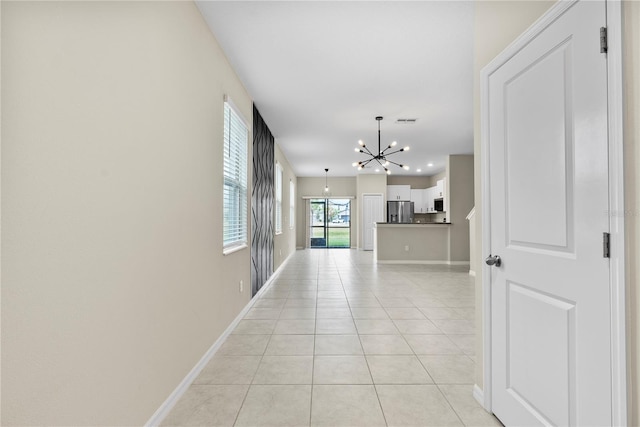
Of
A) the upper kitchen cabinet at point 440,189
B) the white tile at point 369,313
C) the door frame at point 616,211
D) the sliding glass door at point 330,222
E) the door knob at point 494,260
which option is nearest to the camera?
the door frame at point 616,211

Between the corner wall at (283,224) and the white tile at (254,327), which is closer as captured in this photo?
the white tile at (254,327)

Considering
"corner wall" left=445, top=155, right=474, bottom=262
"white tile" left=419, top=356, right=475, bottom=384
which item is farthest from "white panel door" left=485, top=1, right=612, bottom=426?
"corner wall" left=445, top=155, right=474, bottom=262

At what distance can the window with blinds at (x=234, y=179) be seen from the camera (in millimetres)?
3320

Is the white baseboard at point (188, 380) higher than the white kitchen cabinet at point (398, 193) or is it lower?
lower

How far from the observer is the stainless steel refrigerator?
11531mm

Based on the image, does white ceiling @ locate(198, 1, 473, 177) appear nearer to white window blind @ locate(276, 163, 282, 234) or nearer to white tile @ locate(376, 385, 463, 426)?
white window blind @ locate(276, 163, 282, 234)

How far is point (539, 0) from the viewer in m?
1.51

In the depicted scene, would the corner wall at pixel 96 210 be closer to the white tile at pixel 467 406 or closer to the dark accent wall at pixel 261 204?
the white tile at pixel 467 406

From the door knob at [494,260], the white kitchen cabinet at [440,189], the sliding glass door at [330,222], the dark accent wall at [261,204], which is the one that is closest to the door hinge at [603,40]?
the door knob at [494,260]

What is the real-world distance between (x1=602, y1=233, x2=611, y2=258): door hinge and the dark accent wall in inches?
147

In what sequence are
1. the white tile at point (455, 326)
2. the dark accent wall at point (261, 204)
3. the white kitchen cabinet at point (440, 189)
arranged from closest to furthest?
the white tile at point (455, 326), the dark accent wall at point (261, 204), the white kitchen cabinet at point (440, 189)

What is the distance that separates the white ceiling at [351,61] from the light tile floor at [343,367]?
272 centimetres

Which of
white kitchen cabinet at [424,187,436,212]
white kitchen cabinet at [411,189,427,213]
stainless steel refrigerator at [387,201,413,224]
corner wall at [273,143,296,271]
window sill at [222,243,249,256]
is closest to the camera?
window sill at [222,243,249,256]

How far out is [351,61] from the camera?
10.9 ft
